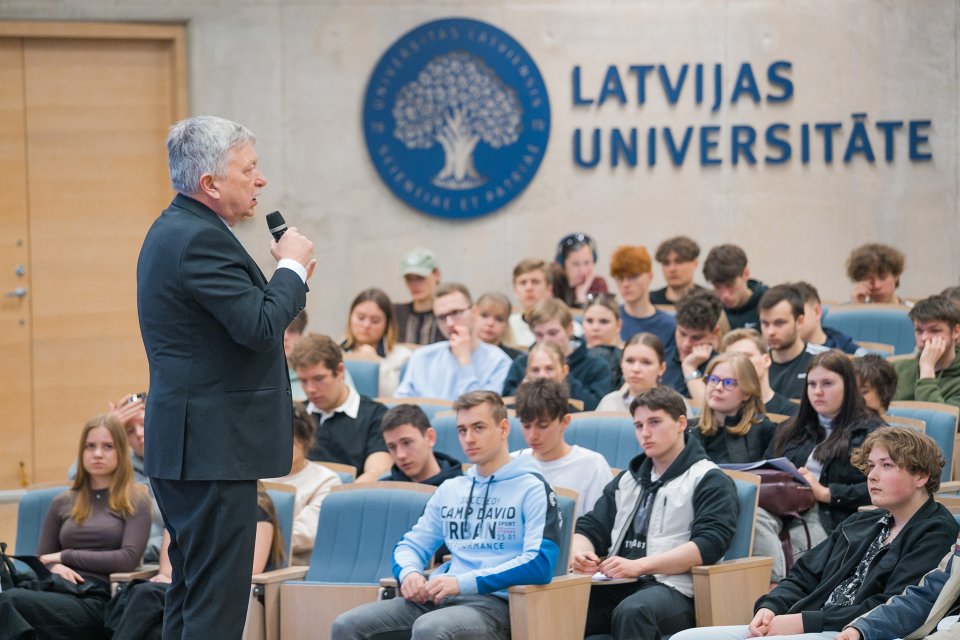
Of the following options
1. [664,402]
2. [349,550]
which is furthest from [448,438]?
[664,402]

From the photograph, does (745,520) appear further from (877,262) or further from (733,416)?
(877,262)

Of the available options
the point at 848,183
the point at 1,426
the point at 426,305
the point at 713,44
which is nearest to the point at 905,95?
the point at 848,183

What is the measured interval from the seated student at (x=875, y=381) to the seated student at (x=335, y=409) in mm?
1959

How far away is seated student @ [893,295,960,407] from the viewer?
541 centimetres

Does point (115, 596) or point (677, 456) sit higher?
point (677, 456)

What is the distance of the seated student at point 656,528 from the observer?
3.95 m

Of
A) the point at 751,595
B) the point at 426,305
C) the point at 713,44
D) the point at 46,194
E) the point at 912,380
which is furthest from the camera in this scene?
the point at 713,44

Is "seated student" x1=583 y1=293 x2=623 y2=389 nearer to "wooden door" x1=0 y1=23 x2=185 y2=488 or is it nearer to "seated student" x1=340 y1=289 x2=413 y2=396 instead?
"seated student" x1=340 y1=289 x2=413 y2=396

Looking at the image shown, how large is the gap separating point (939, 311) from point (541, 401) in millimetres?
1967

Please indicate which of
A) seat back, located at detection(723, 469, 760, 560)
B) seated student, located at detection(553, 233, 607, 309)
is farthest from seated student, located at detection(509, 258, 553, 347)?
seat back, located at detection(723, 469, 760, 560)

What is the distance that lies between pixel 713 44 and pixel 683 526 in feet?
17.2

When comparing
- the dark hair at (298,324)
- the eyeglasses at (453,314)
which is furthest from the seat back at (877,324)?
the dark hair at (298,324)

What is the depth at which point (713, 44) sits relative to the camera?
28.5 feet

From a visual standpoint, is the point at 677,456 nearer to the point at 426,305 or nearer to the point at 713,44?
the point at 426,305
